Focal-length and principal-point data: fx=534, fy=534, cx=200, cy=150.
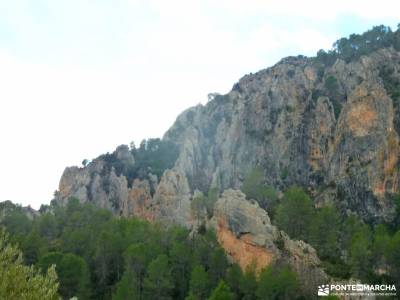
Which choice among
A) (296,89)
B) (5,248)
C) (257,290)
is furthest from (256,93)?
(5,248)

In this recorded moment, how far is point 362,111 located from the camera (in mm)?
132875

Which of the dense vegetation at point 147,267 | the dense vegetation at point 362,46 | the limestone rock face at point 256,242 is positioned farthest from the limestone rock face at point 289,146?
the limestone rock face at point 256,242

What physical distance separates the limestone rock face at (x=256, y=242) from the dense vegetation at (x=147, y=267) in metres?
2.85

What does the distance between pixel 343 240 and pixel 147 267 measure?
36.6 meters

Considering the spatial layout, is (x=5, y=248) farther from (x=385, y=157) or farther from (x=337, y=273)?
(x=385, y=157)

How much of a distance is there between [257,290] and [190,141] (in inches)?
3872

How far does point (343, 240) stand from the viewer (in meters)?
95.8

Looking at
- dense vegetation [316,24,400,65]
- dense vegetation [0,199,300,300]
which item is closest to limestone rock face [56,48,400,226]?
dense vegetation [316,24,400,65]

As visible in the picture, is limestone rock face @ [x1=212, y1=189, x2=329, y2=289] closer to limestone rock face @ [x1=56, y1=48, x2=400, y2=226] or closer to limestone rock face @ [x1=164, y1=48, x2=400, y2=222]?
limestone rock face @ [x1=56, y1=48, x2=400, y2=226]

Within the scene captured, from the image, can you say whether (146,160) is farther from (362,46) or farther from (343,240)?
(343,240)

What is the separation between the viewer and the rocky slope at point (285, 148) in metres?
126

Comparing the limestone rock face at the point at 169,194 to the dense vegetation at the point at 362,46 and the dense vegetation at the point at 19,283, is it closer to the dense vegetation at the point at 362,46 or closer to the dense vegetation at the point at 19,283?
the dense vegetation at the point at 362,46

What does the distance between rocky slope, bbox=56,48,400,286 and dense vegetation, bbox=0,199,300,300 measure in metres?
9.69

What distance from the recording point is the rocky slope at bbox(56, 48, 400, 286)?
126062mm
